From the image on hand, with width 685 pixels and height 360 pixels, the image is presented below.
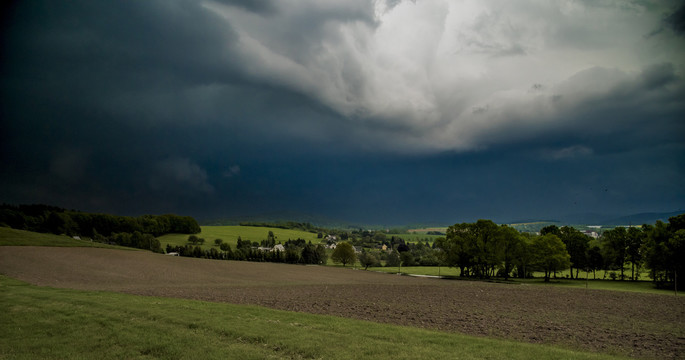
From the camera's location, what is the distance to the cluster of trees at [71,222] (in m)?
110

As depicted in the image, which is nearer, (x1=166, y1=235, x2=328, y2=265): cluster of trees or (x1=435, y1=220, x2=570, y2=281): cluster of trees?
(x1=435, y1=220, x2=570, y2=281): cluster of trees

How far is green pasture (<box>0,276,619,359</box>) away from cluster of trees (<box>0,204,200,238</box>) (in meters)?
121

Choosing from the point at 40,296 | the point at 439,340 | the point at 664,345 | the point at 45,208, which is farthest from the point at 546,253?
the point at 45,208

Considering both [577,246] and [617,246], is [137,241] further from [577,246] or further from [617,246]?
[617,246]

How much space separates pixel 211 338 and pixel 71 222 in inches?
5241

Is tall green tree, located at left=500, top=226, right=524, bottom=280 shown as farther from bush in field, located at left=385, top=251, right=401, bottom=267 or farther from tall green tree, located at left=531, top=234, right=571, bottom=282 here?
bush in field, located at left=385, top=251, right=401, bottom=267

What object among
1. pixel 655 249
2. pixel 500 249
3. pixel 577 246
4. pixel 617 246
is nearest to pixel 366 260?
pixel 500 249

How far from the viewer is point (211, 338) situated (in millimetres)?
12359

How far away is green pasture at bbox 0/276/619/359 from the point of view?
10.9 meters

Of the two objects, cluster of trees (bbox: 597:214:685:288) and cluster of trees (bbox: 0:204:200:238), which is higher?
cluster of trees (bbox: 597:214:685:288)

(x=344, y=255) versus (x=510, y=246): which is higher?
(x=510, y=246)

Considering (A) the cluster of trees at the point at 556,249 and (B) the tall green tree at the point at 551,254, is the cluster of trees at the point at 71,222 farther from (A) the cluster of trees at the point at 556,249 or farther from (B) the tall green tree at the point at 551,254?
(B) the tall green tree at the point at 551,254

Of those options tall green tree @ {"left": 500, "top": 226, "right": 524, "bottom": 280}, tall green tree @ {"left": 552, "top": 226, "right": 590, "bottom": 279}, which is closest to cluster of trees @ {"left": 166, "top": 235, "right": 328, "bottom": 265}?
tall green tree @ {"left": 500, "top": 226, "right": 524, "bottom": 280}

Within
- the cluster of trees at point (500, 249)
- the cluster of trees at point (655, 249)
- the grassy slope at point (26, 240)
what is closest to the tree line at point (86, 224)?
the grassy slope at point (26, 240)
